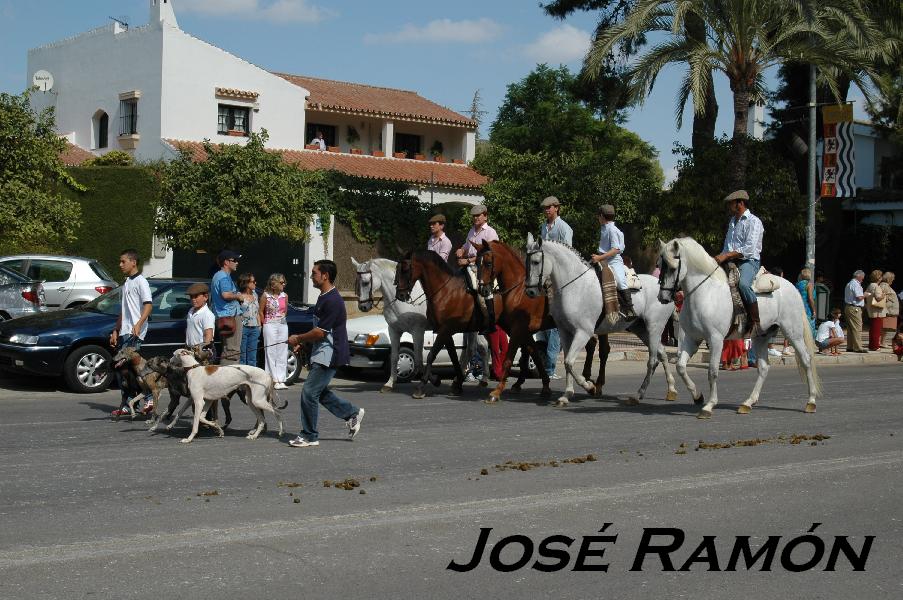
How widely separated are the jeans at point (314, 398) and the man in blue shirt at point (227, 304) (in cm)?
394

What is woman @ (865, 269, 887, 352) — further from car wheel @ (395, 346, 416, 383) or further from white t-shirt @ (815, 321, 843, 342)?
car wheel @ (395, 346, 416, 383)

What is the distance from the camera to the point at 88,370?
1562 cm

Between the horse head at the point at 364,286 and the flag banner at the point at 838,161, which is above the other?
the flag banner at the point at 838,161

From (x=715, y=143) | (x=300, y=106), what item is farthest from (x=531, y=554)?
(x=300, y=106)

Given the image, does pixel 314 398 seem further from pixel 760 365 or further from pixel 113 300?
pixel 113 300

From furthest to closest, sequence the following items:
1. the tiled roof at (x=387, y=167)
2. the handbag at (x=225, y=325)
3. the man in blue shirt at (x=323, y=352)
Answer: the tiled roof at (x=387, y=167), the handbag at (x=225, y=325), the man in blue shirt at (x=323, y=352)

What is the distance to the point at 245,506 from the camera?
811 cm

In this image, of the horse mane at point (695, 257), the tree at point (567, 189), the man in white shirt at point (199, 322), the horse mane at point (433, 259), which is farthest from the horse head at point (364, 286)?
the tree at point (567, 189)

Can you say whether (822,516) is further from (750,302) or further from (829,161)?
(829,161)

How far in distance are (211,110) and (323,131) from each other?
6806mm

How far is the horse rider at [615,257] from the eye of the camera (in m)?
14.9

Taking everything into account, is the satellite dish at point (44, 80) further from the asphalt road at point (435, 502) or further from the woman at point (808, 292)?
the asphalt road at point (435, 502)

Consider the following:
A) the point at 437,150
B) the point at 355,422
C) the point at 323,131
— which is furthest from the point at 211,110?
the point at 355,422

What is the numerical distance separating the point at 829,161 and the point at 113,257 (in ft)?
71.4
